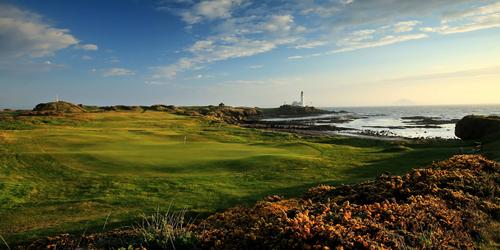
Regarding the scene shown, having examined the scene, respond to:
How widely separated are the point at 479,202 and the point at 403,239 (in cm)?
451

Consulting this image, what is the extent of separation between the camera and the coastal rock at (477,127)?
149ft

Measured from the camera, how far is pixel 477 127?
47.9 m

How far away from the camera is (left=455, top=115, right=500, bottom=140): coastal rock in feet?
149

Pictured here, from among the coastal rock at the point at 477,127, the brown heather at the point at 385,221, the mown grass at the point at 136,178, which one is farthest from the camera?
the coastal rock at the point at 477,127

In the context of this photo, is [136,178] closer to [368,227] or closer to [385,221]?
[385,221]

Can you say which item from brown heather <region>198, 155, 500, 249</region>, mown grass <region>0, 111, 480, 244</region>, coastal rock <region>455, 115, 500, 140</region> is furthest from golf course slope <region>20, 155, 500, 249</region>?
coastal rock <region>455, 115, 500, 140</region>

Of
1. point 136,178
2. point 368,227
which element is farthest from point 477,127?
point 368,227

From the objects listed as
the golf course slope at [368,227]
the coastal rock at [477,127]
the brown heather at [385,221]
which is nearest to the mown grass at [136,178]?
the golf course slope at [368,227]

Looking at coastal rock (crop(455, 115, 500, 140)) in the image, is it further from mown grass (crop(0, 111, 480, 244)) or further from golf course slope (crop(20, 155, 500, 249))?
golf course slope (crop(20, 155, 500, 249))

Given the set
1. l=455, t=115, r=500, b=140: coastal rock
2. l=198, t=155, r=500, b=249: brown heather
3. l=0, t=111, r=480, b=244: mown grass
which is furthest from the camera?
l=455, t=115, r=500, b=140: coastal rock

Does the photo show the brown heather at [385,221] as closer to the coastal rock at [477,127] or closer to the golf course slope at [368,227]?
the golf course slope at [368,227]

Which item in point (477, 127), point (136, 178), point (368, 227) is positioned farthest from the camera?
point (477, 127)

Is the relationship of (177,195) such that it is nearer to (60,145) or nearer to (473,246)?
(473,246)

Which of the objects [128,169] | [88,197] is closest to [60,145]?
[128,169]
